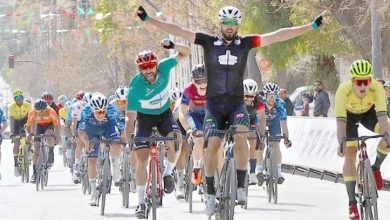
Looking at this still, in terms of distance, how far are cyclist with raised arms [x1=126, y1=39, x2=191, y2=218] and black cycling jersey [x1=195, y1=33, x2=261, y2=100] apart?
3.76ft

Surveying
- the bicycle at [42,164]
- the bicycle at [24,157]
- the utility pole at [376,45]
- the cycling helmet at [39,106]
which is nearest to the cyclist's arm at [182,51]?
the bicycle at [42,164]

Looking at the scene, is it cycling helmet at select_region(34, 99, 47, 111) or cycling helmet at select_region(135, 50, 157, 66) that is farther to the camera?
cycling helmet at select_region(34, 99, 47, 111)

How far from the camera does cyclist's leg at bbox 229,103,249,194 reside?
12.5 m

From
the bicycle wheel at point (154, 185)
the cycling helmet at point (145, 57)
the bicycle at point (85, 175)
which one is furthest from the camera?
the bicycle at point (85, 175)

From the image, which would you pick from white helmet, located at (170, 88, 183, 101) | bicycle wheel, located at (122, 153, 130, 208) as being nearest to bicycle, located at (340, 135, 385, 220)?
bicycle wheel, located at (122, 153, 130, 208)

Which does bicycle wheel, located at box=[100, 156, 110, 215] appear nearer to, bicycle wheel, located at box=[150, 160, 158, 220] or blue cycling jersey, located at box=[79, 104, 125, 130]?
blue cycling jersey, located at box=[79, 104, 125, 130]

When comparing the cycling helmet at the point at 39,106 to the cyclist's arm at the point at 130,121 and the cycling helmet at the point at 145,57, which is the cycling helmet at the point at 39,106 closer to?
the cyclist's arm at the point at 130,121

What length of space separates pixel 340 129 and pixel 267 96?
22.7ft

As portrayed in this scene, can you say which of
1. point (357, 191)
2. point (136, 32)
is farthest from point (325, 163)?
point (136, 32)

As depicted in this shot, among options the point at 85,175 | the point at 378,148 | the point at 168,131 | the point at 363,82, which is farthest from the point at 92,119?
the point at 363,82

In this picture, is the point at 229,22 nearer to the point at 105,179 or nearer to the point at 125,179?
the point at 105,179

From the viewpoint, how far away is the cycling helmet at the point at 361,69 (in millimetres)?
12508

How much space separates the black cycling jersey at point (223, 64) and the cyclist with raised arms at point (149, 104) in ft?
3.76

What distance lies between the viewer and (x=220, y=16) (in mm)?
12578
